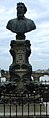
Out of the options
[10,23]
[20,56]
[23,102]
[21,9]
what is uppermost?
[21,9]

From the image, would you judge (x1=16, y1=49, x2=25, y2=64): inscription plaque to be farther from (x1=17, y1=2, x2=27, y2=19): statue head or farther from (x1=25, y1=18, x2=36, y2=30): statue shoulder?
(x1=17, y1=2, x2=27, y2=19): statue head

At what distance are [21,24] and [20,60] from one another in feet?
6.45

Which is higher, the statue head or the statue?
the statue head

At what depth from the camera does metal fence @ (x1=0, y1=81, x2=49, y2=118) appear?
16052mm

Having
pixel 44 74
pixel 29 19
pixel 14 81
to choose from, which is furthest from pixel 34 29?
pixel 44 74

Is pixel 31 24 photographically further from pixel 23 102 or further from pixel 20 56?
pixel 23 102

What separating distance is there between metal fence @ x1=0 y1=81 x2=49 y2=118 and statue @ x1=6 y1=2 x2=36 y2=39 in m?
3.03

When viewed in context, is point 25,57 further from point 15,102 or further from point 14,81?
point 15,102

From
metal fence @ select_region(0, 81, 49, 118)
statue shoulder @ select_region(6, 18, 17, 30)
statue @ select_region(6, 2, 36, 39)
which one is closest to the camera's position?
metal fence @ select_region(0, 81, 49, 118)

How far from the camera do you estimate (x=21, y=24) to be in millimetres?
21688

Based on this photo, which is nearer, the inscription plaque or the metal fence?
the metal fence

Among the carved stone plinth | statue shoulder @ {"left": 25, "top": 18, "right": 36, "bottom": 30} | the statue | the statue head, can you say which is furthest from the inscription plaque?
the statue head

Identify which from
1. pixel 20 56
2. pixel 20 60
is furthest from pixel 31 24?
pixel 20 60

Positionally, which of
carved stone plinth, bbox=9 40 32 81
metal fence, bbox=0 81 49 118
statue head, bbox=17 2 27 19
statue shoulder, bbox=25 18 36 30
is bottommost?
metal fence, bbox=0 81 49 118
